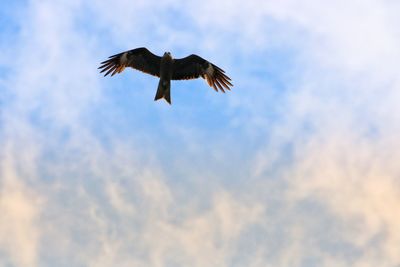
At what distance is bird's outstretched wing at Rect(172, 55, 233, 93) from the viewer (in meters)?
20.5

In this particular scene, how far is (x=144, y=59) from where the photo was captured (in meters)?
20.7

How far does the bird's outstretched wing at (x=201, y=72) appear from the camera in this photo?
20.5 m

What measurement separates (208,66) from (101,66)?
13.3 feet

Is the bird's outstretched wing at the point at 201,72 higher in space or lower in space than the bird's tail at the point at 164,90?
higher

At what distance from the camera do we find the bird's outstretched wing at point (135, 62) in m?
20.5

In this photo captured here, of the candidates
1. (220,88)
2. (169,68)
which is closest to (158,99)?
(169,68)

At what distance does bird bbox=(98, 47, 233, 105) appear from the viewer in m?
20.2

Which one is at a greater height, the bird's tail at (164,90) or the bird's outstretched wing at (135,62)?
the bird's outstretched wing at (135,62)

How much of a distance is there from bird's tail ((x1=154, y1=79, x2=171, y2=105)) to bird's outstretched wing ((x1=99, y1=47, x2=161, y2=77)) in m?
Result: 0.75

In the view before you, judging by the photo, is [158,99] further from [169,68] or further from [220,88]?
[220,88]

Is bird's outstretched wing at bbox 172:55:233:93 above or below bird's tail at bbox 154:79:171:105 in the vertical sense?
above

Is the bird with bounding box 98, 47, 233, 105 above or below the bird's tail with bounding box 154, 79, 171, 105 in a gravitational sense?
above

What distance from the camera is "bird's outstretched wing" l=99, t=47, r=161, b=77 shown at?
67.3 ft

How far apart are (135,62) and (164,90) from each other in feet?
6.45
